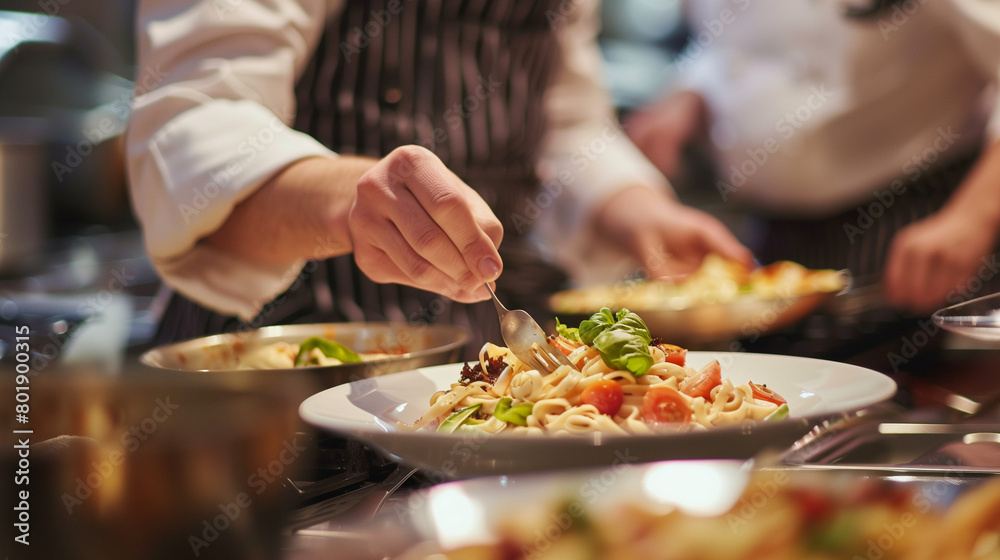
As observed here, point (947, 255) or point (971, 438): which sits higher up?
point (971, 438)

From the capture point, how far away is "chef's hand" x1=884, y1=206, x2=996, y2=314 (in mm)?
1819

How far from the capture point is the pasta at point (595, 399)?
597mm

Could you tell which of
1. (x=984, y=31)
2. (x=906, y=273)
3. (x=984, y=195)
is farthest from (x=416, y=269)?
(x=984, y=31)

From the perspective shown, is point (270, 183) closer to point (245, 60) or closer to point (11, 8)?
point (245, 60)

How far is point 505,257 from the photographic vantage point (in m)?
1.62

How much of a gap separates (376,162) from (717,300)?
2.18 ft

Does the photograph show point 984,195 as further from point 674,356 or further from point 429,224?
point 429,224

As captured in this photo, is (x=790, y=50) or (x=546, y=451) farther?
(x=790, y=50)

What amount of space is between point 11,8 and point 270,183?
2518 mm

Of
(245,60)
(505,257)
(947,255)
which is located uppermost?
(245,60)

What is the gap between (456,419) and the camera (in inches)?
23.9

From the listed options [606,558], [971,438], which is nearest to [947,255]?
[971,438]

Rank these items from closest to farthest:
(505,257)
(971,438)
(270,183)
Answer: (971,438) → (270,183) → (505,257)

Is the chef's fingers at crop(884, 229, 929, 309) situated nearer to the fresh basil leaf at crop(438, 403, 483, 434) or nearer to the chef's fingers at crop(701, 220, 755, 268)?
the chef's fingers at crop(701, 220, 755, 268)
